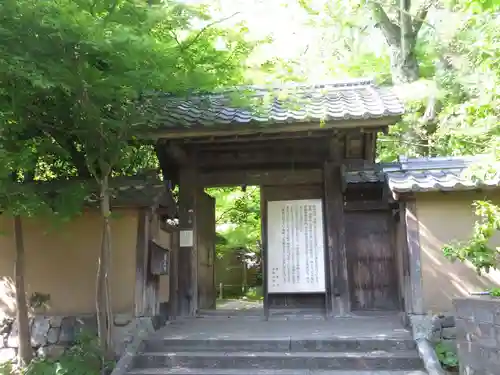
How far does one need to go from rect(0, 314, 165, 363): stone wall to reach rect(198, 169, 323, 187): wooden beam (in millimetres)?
2849

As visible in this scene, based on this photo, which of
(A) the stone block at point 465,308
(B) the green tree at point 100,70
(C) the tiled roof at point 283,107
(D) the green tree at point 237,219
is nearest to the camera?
(B) the green tree at point 100,70

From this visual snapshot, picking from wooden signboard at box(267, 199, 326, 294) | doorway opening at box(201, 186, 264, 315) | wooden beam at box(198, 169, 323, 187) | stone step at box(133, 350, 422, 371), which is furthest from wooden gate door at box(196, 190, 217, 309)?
doorway opening at box(201, 186, 264, 315)

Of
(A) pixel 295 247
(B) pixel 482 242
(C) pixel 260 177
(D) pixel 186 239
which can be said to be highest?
(C) pixel 260 177

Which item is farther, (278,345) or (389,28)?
(389,28)

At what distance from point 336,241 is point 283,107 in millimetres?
2523

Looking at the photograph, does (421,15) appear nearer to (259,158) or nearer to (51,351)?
(259,158)

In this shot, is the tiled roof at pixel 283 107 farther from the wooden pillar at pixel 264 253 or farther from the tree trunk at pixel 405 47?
the tree trunk at pixel 405 47

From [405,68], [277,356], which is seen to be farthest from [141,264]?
[405,68]

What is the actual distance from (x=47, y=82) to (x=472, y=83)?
24.3ft

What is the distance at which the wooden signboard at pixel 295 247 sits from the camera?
27.0 feet

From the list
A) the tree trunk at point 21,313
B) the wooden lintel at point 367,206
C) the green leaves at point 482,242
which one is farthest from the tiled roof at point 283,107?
the tree trunk at point 21,313

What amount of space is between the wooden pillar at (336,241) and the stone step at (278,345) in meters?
2.02

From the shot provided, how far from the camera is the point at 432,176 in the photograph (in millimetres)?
6531

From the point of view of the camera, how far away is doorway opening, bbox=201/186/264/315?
1541 cm
